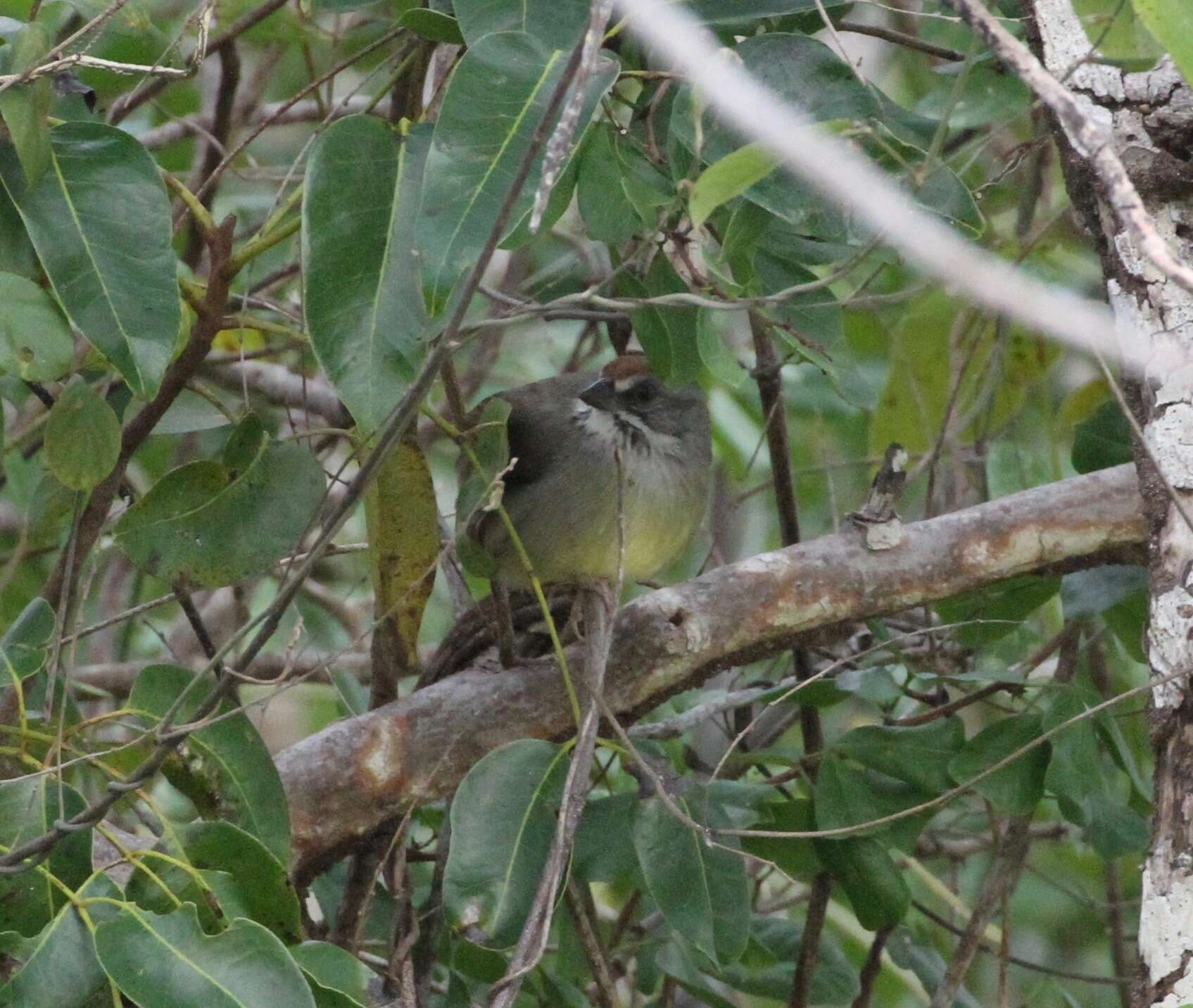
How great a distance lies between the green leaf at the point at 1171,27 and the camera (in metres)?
1.63

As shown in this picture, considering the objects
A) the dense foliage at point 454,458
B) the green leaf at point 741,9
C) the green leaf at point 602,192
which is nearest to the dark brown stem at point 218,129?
the dense foliage at point 454,458

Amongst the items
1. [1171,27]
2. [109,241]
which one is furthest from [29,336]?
[1171,27]

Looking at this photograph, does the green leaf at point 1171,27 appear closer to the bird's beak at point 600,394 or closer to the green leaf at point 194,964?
the green leaf at point 194,964

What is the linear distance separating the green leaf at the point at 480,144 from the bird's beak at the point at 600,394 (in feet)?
6.50

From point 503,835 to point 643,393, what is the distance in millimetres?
1980

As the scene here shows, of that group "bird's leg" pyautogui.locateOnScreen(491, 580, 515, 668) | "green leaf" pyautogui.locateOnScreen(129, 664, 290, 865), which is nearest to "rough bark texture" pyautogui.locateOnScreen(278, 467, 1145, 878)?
"bird's leg" pyautogui.locateOnScreen(491, 580, 515, 668)

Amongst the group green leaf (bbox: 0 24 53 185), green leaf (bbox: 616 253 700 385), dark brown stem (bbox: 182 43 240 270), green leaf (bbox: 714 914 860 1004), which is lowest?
green leaf (bbox: 714 914 860 1004)

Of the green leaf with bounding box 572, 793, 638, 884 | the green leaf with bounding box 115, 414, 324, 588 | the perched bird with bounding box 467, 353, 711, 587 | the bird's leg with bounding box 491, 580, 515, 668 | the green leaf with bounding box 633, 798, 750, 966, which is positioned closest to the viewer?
the green leaf with bounding box 115, 414, 324, 588

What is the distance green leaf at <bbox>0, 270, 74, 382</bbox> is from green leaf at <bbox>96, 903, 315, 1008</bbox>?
2.45 ft

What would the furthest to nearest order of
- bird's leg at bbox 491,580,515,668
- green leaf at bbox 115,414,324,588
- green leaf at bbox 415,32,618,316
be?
bird's leg at bbox 491,580,515,668
green leaf at bbox 115,414,324,588
green leaf at bbox 415,32,618,316

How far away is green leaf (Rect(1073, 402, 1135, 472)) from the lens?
318 cm

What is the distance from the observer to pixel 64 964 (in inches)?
72.3

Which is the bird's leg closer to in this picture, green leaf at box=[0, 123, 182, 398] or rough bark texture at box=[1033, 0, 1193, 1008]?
green leaf at box=[0, 123, 182, 398]

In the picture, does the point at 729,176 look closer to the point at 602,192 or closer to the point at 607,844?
the point at 602,192
